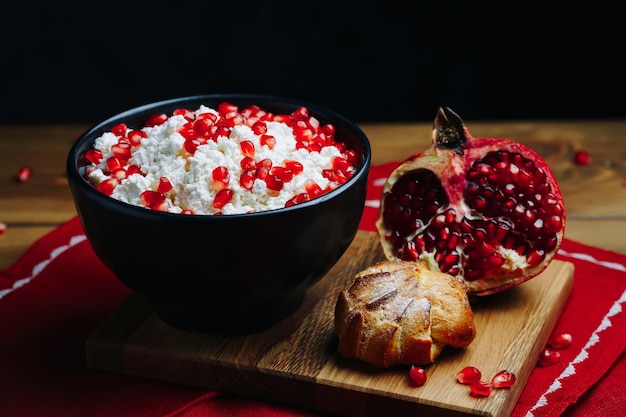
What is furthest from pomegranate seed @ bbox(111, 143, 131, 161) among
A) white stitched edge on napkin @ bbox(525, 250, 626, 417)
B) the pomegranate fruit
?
white stitched edge on napkin @ bbox(525, 250, 626, 417)

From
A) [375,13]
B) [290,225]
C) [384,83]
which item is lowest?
[384,83]

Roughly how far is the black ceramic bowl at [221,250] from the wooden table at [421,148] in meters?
0.72

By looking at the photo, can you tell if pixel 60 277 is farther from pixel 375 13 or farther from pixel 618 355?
pixel 375 13

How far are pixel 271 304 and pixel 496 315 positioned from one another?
514mm

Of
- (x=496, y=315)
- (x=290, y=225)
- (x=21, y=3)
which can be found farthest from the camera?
(x=21, y=3)

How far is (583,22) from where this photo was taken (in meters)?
3.86

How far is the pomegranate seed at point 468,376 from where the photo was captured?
176cm

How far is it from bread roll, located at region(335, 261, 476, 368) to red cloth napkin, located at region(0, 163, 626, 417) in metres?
0.18

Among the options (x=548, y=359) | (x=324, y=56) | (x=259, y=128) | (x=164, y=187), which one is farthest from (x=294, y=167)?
(x=324, y=56)

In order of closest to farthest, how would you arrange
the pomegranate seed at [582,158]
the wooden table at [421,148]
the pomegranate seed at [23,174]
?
the wooden table at [421,148]
the pomegranate seed at [23,174]
the pomegranate seed at [582,158]

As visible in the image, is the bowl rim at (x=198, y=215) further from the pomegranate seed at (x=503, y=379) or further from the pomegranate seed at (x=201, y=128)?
the pomegranate seed at (x=503, y=379)

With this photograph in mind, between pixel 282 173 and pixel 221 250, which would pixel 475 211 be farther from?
pixel 221 250

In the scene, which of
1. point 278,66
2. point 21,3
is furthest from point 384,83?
point 21,3

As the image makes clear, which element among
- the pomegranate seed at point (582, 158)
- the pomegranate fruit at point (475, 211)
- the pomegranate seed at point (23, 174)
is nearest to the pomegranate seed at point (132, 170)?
the pomegranate fruit at point (475, 211)
